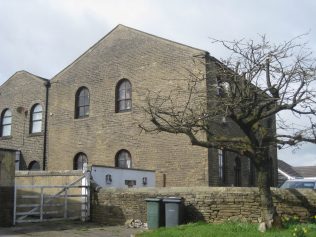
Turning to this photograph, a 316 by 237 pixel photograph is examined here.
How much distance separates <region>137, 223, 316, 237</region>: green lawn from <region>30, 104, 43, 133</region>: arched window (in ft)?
53.9

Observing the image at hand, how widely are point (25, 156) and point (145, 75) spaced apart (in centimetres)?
918

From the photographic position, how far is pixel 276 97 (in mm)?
13086

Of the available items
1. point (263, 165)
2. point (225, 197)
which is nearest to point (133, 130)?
point (225, 197)

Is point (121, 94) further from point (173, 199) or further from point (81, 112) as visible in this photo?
point (173, 199)

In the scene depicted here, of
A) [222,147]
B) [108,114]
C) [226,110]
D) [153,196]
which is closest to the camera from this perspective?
[226,110]

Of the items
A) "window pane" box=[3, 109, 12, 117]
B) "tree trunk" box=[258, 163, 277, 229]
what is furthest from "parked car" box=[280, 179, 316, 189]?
"window pane" box=[3, 109, 12, 117]

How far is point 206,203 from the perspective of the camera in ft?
52.4

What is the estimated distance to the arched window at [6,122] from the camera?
99.2ft

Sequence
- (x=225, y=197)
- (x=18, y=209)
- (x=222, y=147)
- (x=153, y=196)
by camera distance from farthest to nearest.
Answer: (x=18, y=209), (x=153, y=196), (x=225, y=197), (x=222, y=147)

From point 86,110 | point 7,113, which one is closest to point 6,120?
point 7,113

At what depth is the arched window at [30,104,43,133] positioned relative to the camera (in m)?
28.8

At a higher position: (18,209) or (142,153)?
(142,153)

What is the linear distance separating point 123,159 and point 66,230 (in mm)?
9136

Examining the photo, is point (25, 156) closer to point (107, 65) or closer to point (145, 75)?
point (107, 65)
